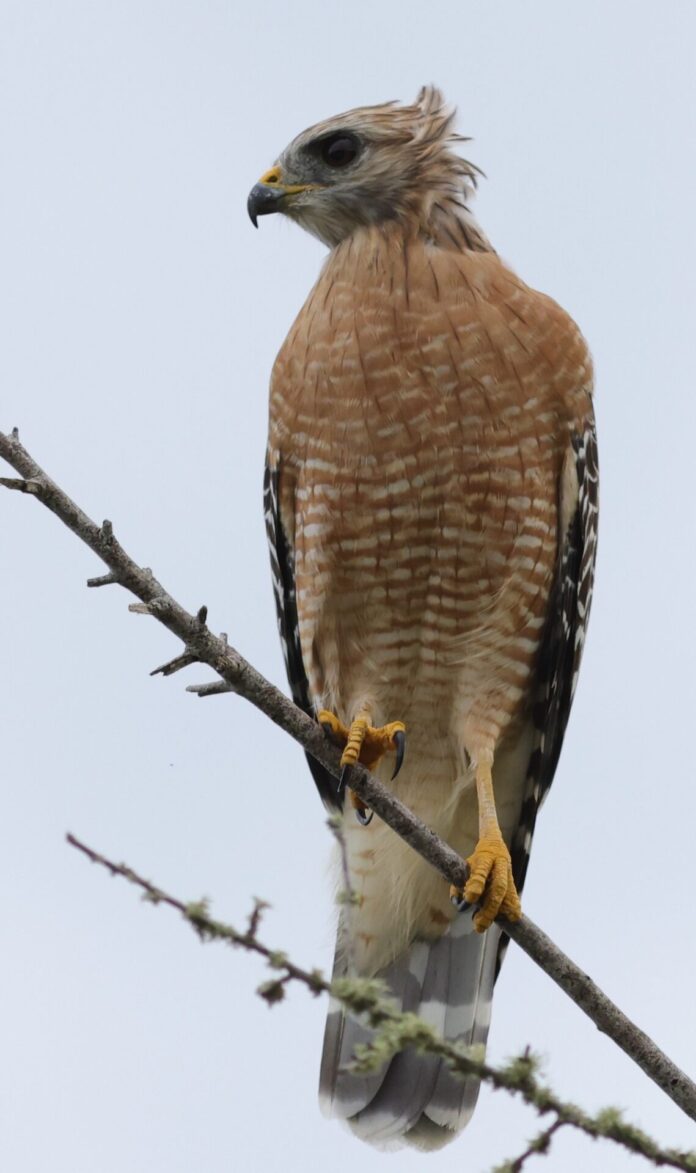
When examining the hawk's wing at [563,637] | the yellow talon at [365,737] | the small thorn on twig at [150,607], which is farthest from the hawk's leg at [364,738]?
the small thorn on twig at [150,607]

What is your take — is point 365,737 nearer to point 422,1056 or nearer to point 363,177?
point 422,1056

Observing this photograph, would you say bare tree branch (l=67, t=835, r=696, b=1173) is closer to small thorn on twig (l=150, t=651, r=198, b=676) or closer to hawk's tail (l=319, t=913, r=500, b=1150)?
small thorn on twig (l=150, t=651, r=198, b=676)

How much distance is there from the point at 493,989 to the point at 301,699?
1542 millimetres

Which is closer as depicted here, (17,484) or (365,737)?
(17,484)

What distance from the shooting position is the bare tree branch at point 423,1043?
10.3ft

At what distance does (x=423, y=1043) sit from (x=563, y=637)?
348 centimetres

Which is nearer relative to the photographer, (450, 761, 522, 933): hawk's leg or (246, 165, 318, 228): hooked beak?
(450, 761, 522, 933): hawk's leg

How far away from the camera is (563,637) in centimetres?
646

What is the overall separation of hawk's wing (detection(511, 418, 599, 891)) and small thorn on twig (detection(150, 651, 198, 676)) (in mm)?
2279

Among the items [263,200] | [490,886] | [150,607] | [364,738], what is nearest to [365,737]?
[364,738]

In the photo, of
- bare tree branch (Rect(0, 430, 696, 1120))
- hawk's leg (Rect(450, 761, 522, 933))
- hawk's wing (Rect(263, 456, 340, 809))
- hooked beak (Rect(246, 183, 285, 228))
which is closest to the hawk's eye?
hooked beak (Rect(246, 183, 285, 228))

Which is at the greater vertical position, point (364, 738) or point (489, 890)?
point (364, 738)

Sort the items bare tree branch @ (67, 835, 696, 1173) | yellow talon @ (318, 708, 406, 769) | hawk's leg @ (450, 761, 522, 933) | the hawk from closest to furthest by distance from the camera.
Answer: bare tree branch @ (67, 835, 696, 1173), hawk's leg @ (450, 761, 522, 933), yellow talon @ (318, 708, 406, 769), the hawk

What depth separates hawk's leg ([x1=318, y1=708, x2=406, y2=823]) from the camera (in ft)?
18.3
